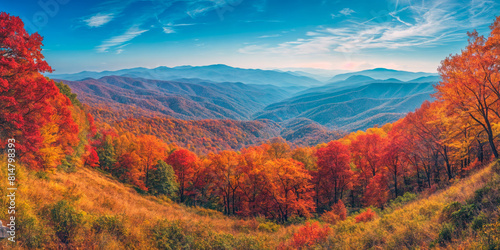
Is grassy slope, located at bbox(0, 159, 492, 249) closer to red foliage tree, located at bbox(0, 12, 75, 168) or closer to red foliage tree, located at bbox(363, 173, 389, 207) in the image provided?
red foliage tree, located at bbox(0, 12, 75, 168)

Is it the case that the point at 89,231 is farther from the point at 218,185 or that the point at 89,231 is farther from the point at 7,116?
the point at 218,185

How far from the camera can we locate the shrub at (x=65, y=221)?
926cm

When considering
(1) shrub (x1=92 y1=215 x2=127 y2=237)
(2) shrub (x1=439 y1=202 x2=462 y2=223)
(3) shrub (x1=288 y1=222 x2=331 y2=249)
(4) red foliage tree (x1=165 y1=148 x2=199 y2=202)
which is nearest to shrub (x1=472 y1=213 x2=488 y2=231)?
(2) shrub (x1=439 y1=202 x2=462 y2=223)

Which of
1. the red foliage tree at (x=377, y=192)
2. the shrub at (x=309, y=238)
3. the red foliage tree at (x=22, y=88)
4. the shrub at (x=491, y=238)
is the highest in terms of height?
the red foliage tree at (x=22, y=88)

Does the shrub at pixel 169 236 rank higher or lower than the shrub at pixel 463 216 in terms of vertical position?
lower

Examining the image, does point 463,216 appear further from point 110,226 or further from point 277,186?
point 277,186

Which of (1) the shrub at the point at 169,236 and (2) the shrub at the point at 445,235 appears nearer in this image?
(2) the shrub at the point at 445,235

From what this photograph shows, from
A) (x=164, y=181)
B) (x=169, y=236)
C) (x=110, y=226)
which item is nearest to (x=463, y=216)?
(x=169, y=236)

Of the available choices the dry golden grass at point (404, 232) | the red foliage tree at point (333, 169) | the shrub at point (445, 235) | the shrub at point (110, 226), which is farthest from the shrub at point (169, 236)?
the red foliage tree at point (333, 169)

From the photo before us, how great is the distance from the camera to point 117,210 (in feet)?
A: 47.8

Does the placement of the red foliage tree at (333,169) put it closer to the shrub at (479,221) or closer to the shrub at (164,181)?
the shrub at (479,221)

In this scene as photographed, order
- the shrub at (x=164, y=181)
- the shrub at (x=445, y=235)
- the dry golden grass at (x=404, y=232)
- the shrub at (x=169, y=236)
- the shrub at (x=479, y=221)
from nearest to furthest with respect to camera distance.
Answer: the shrub at (x=479, y=221)
the shrub at (x=445, y=235)
the dry golden grass at (x=404, y=232)
the shrub at (x=169, y=236)
the shrub at (x=164, y=181)

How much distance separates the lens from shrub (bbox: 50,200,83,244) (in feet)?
30.4

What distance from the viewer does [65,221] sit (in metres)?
9.48
